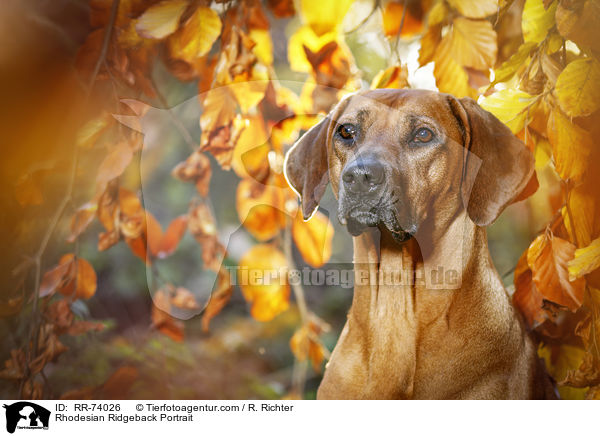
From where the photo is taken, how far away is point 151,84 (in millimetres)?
1647

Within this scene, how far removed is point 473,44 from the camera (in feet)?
5.20

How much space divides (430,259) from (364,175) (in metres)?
0.37

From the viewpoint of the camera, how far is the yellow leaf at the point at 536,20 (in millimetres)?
1566

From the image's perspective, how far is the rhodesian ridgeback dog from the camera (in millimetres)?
1450

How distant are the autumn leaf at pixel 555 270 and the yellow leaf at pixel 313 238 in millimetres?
635

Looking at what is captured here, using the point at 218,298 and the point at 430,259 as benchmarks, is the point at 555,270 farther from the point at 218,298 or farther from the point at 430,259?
the point at 218,298

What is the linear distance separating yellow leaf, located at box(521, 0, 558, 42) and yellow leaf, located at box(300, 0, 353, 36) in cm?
55

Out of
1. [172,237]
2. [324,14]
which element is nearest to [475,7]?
[324,14]

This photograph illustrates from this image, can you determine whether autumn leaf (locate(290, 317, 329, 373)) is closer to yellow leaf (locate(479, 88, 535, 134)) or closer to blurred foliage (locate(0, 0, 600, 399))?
blurred foliage (locate(0, 0, 600, 399))

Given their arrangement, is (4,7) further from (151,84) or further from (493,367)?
(493,367)

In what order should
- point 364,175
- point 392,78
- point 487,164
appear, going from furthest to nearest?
1. point 392,78
2. point 487,164
3. point 364,175

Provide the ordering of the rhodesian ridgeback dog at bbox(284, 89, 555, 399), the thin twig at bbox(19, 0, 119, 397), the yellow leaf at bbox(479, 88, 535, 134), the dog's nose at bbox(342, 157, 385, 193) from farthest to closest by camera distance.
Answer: the thin twig at bbox(19, 0, 119, 397) → the yellow leaf at bbox(479, 88, 535, 134) → the rhodesian ridgeback dog at bbox(284, 89, 555, 399) → the dog's nose at bbox(342, 157, 385, 193)

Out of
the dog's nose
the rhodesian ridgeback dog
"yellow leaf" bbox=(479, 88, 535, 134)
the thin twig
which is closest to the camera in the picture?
the dog's nose

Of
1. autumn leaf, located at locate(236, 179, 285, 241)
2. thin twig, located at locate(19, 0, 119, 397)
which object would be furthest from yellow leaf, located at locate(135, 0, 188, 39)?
autumn leaf, located at locate(236, 179, 285, 241)
